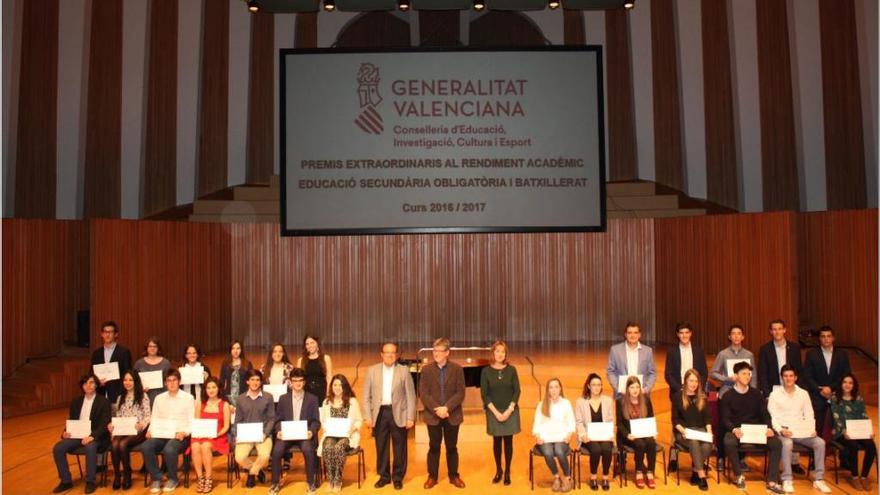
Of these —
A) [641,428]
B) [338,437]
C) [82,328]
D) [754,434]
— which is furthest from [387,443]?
[82,328]

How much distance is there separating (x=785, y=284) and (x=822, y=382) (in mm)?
3401

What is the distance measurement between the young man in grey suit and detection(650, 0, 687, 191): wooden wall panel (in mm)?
7837

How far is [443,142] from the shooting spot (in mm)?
10234

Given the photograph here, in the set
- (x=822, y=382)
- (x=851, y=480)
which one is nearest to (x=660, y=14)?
(x=822, y=382)

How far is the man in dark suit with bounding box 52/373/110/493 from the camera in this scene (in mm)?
6363

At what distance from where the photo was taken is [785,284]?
33.2 feet

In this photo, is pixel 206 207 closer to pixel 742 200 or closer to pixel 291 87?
pixel 291 87

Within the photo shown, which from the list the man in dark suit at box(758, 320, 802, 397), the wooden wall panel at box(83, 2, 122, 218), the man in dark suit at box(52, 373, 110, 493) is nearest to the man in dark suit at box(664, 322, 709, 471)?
the man in dark suit at box(758, 320, 802, 397)

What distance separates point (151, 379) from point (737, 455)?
16.2ft

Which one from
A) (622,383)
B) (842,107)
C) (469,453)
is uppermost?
(842,107)

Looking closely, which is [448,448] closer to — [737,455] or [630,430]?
[630,430]

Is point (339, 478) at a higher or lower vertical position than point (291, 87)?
lower

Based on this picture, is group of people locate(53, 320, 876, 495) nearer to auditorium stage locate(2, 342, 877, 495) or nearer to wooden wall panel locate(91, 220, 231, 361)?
auditorium stage locate(2, 342, 877, 495)

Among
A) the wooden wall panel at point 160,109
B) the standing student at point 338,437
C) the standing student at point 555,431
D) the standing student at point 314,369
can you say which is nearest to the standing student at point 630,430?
the standing student at point 555,431
